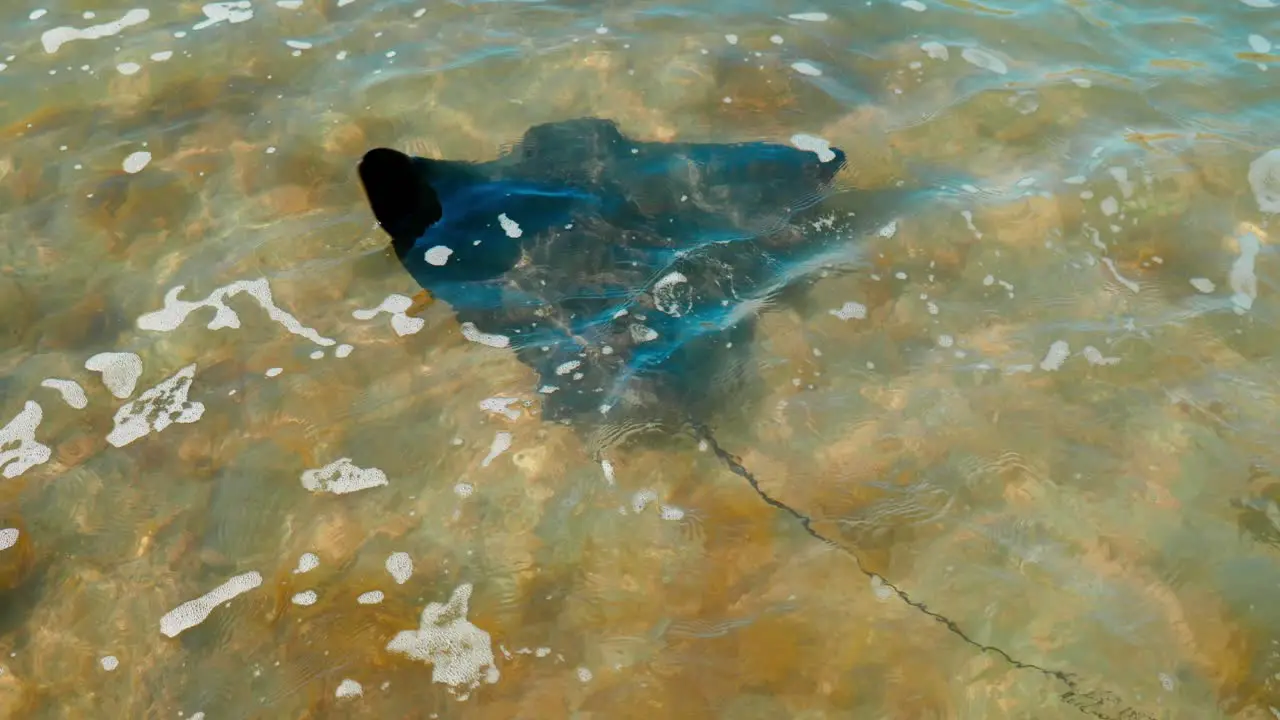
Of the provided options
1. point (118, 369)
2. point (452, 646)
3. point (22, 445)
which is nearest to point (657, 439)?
point (452, 646)

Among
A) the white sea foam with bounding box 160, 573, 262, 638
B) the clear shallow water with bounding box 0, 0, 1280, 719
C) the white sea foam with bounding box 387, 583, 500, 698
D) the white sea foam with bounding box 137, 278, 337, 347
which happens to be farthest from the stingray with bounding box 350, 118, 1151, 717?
the white sea foam with bounding box 160, 573, 262, 638

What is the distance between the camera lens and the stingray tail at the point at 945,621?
148 inches

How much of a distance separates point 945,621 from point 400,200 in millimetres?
4258

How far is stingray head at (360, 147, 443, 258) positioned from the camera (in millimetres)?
5953

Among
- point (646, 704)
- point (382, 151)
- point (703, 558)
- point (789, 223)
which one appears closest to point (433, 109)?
point (382, 151)

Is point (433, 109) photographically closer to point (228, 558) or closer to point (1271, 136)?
point (228, 558)

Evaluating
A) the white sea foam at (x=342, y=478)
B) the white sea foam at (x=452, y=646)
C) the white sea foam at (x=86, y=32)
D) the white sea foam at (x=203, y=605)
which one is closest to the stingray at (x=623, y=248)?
the white sea foam at (x=342, y=478)

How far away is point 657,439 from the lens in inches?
191

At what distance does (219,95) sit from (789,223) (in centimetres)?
470

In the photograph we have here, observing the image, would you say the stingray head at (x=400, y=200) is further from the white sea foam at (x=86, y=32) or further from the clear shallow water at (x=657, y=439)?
the white sea foam at (x=86, y=32)

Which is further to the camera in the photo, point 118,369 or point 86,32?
point 86,32

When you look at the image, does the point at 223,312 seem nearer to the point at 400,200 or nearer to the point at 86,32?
the point at 400,200

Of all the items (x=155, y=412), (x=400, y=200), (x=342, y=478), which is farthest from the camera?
(x=400, y=200)

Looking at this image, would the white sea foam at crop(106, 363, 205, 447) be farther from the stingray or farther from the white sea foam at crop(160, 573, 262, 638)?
the stingray
